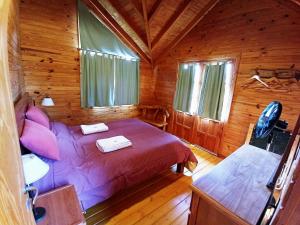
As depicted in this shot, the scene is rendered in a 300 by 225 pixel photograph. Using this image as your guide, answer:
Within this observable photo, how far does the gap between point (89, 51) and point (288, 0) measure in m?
3.50

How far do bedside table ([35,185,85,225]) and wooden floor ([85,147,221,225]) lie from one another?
633 millimetres

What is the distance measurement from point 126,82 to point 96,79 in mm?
792

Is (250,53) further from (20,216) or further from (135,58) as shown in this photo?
(20,216)

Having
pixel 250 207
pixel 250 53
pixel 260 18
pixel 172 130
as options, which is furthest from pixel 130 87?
pixel 250 207

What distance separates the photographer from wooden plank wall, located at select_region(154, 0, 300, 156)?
7.29 ft

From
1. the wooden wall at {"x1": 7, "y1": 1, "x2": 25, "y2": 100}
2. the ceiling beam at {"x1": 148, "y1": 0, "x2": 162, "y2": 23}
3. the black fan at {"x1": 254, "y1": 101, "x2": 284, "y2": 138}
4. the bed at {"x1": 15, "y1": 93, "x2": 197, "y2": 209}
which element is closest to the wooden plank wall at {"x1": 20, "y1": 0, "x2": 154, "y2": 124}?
the wooden wall at {"x1": 7, "y1": 1, "x2": 25, "y2": 100}

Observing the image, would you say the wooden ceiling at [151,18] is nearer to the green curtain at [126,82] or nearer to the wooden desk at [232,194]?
the green curtain at [126,82]

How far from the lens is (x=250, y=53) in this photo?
2.58 m

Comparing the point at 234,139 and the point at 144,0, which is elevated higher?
the point at 144,0

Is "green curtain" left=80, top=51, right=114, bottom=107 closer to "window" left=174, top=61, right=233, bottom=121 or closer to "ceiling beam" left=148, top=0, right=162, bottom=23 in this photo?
"ceiling beam" left=148, top=0, right=162, bottom=23

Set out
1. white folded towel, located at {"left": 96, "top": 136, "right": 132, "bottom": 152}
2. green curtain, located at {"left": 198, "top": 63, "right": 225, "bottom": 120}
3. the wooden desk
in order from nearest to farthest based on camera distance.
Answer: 1. the wooden desk
2. white folded towel, located at {"left": 96, "top": 136, "right": 132, "bottom": 152}
3. green curtain, located at {"left": 198, "top": 63, "right": 225, "bottom": 120}

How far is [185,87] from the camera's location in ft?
12.1

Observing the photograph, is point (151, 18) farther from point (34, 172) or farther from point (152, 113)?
point (34, 172)

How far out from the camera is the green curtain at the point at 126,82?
3.76m
